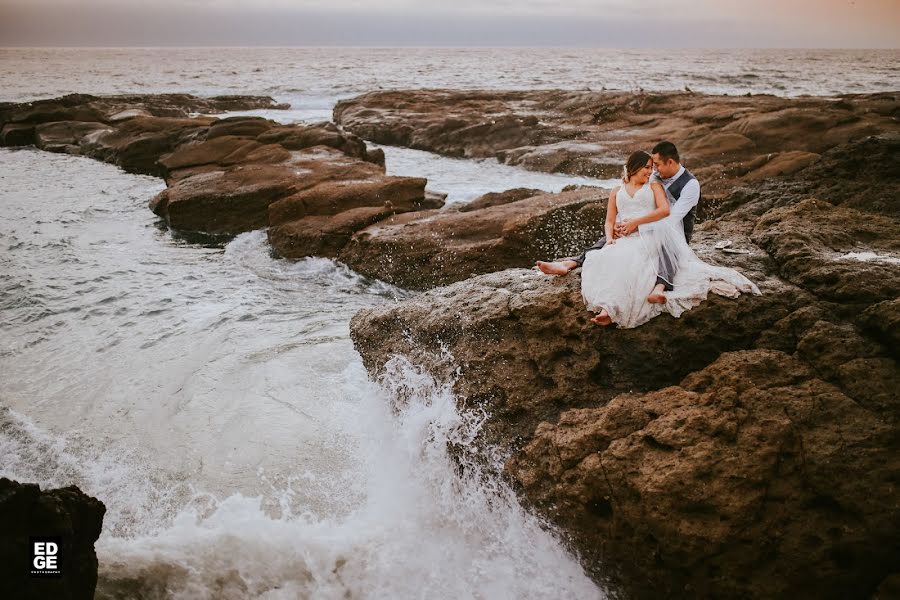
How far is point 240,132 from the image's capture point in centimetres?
2016

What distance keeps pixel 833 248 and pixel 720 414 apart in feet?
7.93

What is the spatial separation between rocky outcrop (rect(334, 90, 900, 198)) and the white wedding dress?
304 inches

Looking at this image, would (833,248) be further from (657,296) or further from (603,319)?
(603,319)

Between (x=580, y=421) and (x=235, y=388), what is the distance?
4.80 m

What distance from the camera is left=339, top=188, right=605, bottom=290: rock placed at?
33.1 feet

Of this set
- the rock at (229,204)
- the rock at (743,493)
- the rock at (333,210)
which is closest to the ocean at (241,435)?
the rock at (333,210)

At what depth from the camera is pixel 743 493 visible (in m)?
3.84

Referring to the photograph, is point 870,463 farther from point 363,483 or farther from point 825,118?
point 825,118

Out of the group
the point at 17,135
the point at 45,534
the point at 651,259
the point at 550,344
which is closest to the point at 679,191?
the point at 651,259

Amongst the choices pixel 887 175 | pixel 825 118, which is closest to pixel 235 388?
pixel 887 175

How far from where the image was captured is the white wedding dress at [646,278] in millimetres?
5012

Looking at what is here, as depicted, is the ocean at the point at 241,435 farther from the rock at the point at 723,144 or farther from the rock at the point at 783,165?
the rock at the point at 723,144

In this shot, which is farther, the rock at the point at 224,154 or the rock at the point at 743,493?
the rock at the point at 224,154

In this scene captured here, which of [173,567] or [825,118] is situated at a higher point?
[825,118]
